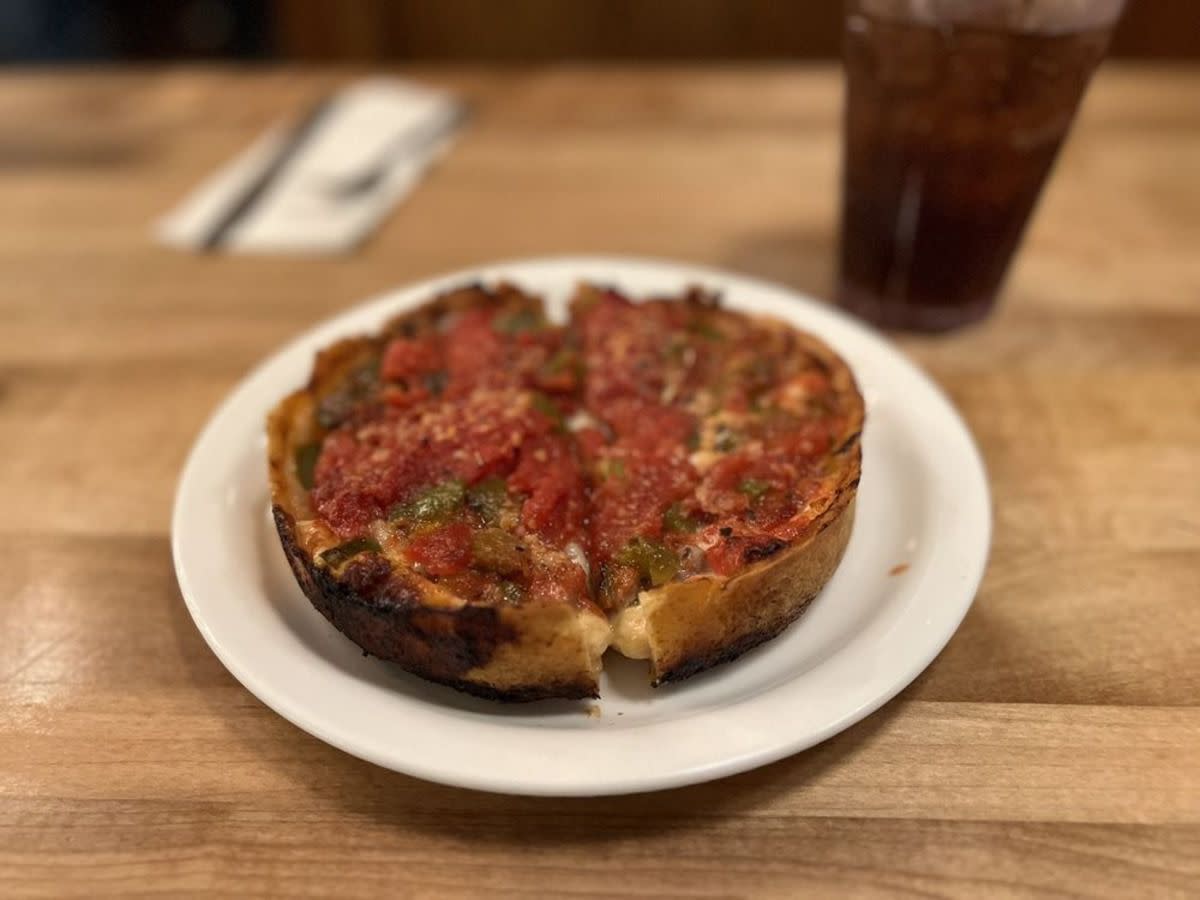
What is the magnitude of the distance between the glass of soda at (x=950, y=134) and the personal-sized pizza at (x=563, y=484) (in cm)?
61

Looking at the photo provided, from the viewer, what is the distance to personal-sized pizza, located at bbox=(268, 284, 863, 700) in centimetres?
151

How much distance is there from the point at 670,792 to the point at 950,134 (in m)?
1.69

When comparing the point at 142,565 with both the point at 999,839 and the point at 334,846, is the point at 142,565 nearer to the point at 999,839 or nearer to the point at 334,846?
the point at 334,846

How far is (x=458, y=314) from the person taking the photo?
7.38 feet

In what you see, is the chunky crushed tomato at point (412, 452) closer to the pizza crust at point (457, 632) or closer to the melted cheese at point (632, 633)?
the pizza crust at point (457, 632)

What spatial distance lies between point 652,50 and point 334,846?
5062 millimetres

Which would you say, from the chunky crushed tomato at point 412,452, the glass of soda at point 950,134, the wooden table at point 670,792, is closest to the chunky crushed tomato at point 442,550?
the chunky crushed tomato at point 412,452

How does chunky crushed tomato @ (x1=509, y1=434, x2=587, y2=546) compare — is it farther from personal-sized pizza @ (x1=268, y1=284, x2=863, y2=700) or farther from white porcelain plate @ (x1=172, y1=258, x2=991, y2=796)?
white porcelain plate @ (x1=172, y1=258, x2=991, y2=796)

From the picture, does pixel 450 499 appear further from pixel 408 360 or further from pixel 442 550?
Result: pixel 408 360

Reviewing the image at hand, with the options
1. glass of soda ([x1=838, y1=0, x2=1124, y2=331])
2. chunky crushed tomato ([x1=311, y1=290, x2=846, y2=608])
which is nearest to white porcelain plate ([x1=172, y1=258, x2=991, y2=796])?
chunky crushed tomato ([x1=311, y1=290, x2=846, y2=608])

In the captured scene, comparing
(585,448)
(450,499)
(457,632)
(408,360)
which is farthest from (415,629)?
(408,360)

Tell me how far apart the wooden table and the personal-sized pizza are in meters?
0.25

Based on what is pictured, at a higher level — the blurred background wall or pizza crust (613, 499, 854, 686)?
pizza crust (613, 499, 854, 686)

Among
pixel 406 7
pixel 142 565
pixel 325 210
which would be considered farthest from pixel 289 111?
pixel 142 565
